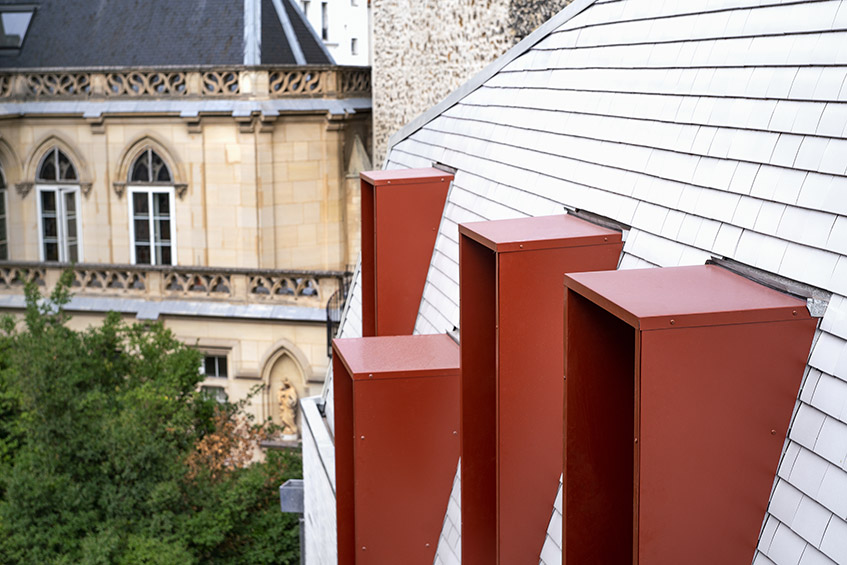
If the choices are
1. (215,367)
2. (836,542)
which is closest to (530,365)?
(836,542)

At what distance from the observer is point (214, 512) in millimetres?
11805

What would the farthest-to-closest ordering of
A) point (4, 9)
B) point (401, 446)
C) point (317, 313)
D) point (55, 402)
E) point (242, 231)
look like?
point (4, 9)
point (242, 231)
point (317, 313)
point (55, 402)
point (401, 446)

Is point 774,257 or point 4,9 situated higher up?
point 4,9

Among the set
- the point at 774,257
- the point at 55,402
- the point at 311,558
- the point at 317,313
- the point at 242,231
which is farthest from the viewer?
the point at 242,231

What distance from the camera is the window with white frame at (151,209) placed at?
67.4ft

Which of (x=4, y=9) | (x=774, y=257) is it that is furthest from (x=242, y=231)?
(x=774, y=257)

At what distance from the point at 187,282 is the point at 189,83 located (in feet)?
12.3

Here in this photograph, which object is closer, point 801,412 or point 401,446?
point 801,412

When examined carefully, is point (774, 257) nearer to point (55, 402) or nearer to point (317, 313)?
point (55, 402)

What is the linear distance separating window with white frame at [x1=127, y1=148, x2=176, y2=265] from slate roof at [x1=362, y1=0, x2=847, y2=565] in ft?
48.3

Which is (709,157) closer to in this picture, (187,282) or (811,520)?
(811,520)

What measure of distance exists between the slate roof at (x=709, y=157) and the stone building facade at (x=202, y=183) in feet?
39.9

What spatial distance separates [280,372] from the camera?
1881 cm

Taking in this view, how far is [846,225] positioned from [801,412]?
22.1 inches
